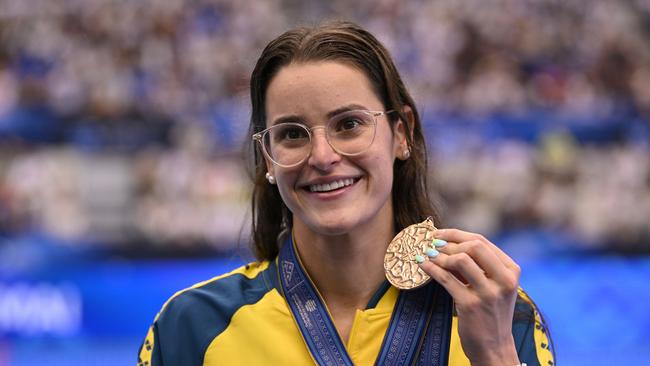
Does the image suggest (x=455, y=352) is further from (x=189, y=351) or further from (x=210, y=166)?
(x=210, y=166)

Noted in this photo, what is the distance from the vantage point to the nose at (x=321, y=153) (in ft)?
6.42

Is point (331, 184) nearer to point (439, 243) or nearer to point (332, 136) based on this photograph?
point (332, 136)

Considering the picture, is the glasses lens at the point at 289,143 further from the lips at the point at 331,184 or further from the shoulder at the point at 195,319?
the shoulder at the point at 195,319

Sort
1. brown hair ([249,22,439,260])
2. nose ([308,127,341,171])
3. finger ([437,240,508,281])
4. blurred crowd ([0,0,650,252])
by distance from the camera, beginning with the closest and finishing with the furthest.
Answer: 1. finger ([437,240,508,281])
2. nose ([308,127,341,171])
3. brown hair ([249,22,439,260])
4. blurred crowd ([0,0,650,252])

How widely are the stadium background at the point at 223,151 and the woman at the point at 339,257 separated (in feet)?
11.1

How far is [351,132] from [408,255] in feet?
0.90

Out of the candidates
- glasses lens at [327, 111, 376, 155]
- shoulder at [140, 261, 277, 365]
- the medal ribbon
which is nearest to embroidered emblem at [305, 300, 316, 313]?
the medal ribbon

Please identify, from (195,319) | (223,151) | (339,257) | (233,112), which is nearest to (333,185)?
(339,257)

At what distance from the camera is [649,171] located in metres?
8.64

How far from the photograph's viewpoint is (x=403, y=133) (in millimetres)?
2195

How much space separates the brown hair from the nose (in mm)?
179

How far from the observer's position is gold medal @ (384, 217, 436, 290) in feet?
6.43

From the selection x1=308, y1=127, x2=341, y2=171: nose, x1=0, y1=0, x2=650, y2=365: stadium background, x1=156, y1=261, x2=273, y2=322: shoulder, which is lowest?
x1=156, y1=261, x2=273, y2=322: shoulder

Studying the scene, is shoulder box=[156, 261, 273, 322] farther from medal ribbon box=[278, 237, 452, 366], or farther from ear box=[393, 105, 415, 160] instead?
ear box=[393, 105, 415, 160]
